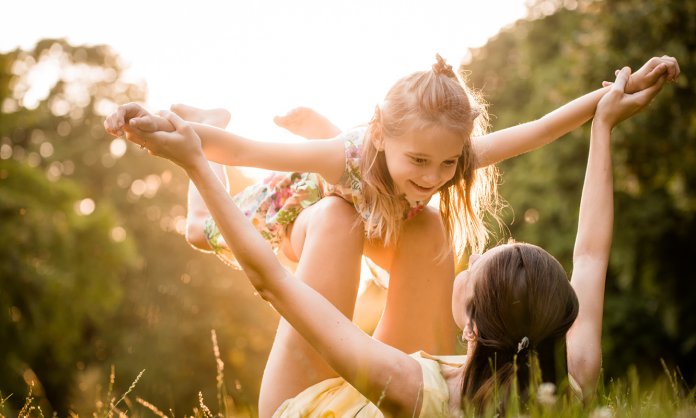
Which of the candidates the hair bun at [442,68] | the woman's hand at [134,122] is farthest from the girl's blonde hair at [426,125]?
the woman's hand at [134,122]

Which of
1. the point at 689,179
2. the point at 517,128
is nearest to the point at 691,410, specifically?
the point at 517,128

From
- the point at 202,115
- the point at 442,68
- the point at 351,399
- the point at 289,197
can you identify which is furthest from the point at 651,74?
Answer: the point at 202,115

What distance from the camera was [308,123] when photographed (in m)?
4.15

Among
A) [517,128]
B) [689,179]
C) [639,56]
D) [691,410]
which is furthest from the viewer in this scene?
[689,179]

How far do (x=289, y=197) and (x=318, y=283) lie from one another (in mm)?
877

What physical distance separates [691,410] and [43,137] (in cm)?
2009

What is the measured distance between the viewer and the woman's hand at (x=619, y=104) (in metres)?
3.23

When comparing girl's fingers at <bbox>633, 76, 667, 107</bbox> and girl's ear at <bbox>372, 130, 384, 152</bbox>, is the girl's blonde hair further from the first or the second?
girl's fingers at <bbox>633, 76, 667, 107</bbox>

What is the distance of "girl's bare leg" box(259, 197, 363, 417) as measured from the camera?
2904 millimetres

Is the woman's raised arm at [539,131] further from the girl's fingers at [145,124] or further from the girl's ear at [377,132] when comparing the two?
the girl's fingers at [145,124]

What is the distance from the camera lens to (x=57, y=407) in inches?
770

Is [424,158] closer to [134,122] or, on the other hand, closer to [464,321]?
[464,321]

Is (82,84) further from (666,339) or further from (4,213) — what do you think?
(666,339)

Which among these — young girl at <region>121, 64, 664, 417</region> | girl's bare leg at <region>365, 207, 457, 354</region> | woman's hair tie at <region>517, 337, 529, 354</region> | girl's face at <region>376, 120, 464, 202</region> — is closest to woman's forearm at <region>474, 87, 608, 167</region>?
girl's face at <region>376, 120, 464, 202</region>
